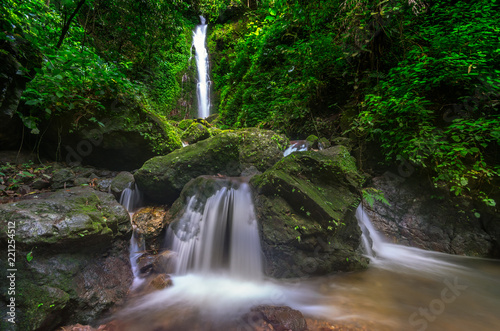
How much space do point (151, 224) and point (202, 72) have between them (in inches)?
565

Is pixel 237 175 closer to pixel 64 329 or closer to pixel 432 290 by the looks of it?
pixel 64 329

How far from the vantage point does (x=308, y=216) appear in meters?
3.27

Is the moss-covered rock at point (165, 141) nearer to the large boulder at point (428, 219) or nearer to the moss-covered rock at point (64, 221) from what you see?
the moss-covered rock at point (64, 221)

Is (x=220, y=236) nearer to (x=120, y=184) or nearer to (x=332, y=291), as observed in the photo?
(x=332, y=291)

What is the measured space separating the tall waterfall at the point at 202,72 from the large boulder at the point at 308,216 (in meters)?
11.9

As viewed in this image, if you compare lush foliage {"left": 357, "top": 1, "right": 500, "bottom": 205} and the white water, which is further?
lush foliage {"left": 357, "top": 1, "right": 500, "bottom": 205}

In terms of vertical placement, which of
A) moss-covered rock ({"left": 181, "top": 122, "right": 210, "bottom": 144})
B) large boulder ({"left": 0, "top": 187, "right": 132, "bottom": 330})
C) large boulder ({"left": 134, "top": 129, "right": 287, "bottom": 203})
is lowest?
large boulder ({"left": 0, "top": 187, "right": 132, "bottom": 330})

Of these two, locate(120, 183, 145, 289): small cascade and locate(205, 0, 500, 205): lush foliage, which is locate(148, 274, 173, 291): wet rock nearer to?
locate(120, 183, 145, 289): small cascade

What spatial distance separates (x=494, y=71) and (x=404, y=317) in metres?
4.25

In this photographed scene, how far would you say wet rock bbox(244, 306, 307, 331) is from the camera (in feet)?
6.82

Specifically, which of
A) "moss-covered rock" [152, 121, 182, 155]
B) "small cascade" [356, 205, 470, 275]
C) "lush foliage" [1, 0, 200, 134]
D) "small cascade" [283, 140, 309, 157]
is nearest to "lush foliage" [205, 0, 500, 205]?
"small cascade" [283, 140, 309, 157]

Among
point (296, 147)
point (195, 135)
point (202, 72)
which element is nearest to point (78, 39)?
point (195, 135)

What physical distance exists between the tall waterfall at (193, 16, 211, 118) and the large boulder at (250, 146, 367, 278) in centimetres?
1186

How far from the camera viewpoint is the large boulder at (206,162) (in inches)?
178
